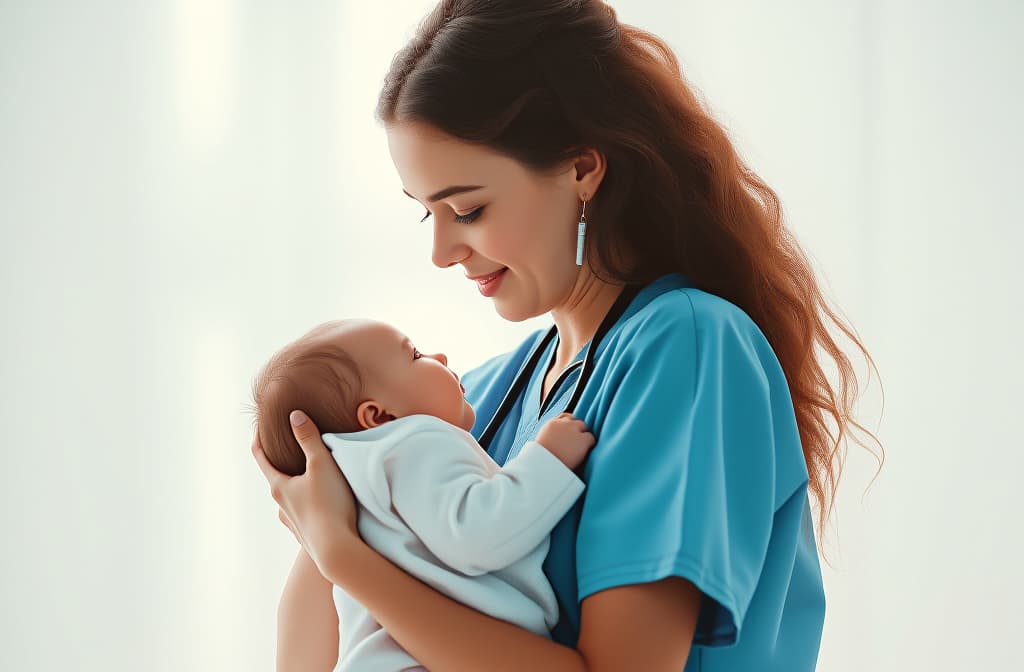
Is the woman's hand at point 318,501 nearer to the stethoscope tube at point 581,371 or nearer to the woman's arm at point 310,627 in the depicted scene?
the woman's arm at point 310,627

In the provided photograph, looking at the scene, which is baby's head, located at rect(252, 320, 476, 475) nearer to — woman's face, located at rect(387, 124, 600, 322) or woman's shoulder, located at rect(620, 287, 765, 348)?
woman's face, located at rect(387, 124, 600, 322)

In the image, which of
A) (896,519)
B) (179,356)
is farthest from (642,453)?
(896,519)

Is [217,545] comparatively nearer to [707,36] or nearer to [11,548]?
[11,548]

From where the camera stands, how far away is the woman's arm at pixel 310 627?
1437 mm

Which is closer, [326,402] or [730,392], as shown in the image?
[730,392]

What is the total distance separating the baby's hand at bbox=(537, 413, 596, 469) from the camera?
1193mm

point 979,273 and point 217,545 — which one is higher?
point 979,273

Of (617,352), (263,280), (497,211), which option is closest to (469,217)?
(497,211)

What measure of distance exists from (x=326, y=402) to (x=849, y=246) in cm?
200

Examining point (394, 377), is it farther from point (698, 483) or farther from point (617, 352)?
point (698, 483)

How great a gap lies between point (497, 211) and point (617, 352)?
0.26 meters

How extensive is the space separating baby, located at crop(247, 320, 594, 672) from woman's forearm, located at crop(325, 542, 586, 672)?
4cm

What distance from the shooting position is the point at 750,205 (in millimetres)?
1460

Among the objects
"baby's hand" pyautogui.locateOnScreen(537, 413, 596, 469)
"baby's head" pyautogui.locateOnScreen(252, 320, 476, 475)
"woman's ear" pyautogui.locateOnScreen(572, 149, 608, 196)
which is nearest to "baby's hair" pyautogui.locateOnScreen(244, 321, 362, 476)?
"baby's head" pyautogui.locateOnScreen(252, 320, 476, 475)
